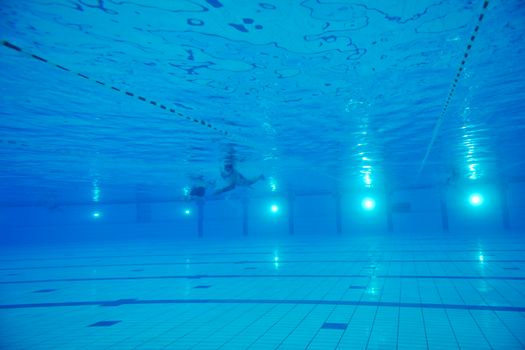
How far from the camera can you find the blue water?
3.64 meters

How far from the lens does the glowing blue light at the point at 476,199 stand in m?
23.7

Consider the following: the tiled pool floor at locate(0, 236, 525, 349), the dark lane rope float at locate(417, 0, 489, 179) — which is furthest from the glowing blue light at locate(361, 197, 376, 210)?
the dark lane rope float at locate(417, 0, 489, 179)

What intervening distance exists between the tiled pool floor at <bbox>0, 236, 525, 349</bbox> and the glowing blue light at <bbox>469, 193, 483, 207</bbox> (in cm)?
1433

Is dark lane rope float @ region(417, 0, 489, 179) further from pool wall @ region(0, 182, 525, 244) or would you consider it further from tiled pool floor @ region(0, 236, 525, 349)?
pool wall @ region(0, 182, 525, 244)

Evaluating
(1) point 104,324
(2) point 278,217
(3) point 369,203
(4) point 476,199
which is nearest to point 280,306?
(1) point 104,324

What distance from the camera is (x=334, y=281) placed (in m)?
8.07

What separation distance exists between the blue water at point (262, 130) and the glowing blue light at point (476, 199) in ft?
39.0

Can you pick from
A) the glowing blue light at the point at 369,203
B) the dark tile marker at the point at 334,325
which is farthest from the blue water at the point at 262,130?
the glowing blue light at the point at 369,203

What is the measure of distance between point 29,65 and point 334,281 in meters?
7.32

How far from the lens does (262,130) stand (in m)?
7.88

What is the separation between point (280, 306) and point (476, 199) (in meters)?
23.2

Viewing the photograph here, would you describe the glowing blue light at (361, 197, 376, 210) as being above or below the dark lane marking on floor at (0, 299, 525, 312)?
above

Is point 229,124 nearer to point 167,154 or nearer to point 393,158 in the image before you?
point 167,154

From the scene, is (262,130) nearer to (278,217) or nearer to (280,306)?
(280,306)
